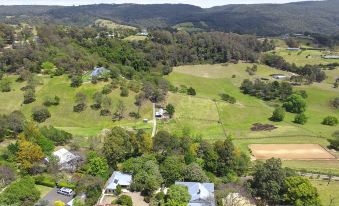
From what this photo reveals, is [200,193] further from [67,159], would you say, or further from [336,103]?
[336,103]

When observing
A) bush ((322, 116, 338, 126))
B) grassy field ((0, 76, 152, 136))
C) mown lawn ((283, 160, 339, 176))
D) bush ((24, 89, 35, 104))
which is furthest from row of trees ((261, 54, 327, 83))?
bush ((24, 89, 35, 104))

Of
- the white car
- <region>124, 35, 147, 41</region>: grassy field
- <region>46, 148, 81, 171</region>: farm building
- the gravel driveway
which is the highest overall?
<region>124, 35, 147, 41</region>: grassy field

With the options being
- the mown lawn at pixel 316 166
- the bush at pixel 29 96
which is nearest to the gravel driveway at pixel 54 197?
the mown lawn at pixel 316 166

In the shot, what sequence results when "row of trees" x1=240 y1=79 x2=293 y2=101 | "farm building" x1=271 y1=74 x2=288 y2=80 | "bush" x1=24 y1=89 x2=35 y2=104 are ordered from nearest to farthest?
"bush" x1=24 y1=89 x2=35 y2=104, "row of trees" x1=240 y1=79 x2=293 y2=101, "farm building" x1=271 y1=74 x2=288 y2=80

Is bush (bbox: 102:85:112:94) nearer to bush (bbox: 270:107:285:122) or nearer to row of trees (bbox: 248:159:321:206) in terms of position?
bush (bbox: 270:107:285:122)

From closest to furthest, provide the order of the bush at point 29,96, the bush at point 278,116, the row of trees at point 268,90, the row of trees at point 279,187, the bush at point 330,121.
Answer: the row of trees at point 279,187 → the bush at point 29,96 → the bush at point 278,116 → the bush at point 330,121 → the row of trees at point 268,90

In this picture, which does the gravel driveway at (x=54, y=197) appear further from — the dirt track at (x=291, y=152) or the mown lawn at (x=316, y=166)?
the mown lawn at (x=316, y=166)

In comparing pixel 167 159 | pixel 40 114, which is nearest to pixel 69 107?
pixel 40 114
